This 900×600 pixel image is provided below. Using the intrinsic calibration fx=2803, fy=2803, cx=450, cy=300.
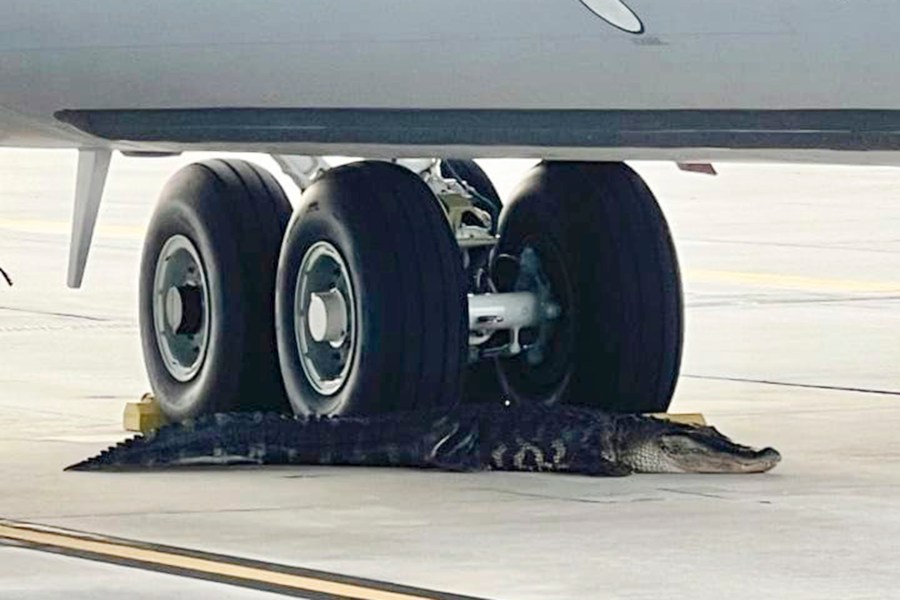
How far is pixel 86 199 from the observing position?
11.7 meters

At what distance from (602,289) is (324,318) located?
1.22 m

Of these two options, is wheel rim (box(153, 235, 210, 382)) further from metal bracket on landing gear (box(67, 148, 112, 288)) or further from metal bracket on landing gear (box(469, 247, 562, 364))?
metal bracket on landing gear (box(469, 247, 562, 364))

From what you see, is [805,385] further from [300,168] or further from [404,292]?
[404,292]

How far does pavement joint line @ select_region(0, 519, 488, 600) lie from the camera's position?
304 inches

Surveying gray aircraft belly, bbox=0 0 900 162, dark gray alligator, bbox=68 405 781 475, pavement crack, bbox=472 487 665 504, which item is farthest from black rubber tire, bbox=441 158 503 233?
pavement crack, bbox=472 487 665 504

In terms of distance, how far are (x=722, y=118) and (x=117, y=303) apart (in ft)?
33.4

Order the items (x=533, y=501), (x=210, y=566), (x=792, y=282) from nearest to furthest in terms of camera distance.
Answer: (x=210, y=566)
(x=533, y=501)
(x=792, y=282)

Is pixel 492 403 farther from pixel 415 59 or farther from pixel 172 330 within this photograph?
pixel 415 59

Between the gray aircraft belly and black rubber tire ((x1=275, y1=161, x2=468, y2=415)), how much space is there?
1.00 meters

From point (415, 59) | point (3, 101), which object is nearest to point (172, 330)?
point (3, 101)

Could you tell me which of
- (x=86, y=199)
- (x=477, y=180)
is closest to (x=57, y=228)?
(x=477, y=180)

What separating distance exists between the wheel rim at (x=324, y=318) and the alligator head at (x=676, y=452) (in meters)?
1.16

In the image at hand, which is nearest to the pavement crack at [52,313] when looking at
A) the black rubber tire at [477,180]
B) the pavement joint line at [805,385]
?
the pavement joint line at [805,385]

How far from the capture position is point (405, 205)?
1081 cm
